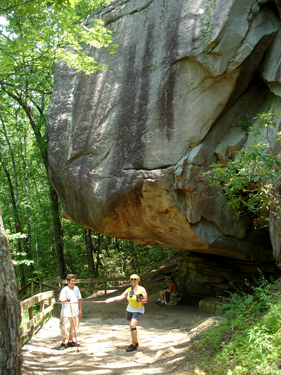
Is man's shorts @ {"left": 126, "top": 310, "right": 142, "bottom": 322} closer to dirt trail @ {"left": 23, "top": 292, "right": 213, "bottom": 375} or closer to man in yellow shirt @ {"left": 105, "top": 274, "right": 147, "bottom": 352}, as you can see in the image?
man in yellow shirt @ {"left": 105, "top": 274, "right": 147, "bottom": 352}

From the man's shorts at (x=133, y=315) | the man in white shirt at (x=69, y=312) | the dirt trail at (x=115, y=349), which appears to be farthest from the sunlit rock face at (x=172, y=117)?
the man in white shirt at (x=69, y=312)

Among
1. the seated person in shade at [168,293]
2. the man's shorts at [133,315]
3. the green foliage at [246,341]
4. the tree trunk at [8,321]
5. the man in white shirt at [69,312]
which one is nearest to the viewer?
the green foliage at [246,341]

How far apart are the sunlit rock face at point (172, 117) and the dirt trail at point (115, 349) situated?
2.35m

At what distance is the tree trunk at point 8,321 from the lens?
419 centimetres

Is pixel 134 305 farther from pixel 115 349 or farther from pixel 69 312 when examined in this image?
pixel 69 312

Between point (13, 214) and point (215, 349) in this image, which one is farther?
point (13, 214)

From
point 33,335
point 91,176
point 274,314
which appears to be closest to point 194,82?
point 91,176

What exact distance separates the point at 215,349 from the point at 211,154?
193 inches

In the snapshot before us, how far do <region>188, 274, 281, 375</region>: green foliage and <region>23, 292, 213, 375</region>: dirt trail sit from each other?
16.6 inches

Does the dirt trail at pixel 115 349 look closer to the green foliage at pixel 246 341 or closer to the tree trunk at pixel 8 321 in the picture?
the green foliage at pixel 246 341

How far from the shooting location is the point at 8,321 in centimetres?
425

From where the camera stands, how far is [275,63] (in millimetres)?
7375

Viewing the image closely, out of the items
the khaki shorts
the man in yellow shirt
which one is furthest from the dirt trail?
the khaki shorts

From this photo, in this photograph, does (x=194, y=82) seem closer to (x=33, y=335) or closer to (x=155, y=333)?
(x=155, y=333)
